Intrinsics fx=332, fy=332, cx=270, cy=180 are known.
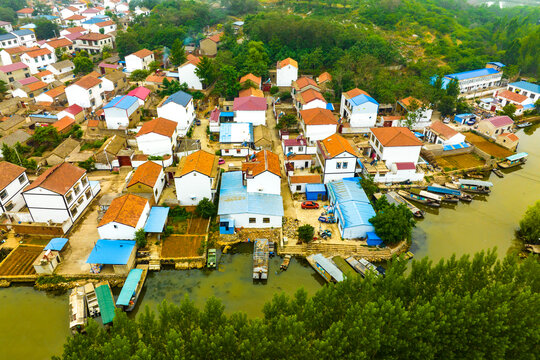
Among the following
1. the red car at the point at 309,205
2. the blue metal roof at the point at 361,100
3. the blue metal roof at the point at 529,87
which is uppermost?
the blue metal roof at the point at 361,100

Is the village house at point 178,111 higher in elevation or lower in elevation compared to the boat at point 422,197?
higher

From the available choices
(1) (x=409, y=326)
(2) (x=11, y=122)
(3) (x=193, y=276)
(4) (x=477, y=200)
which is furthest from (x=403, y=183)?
(2) (x=11, y=122)

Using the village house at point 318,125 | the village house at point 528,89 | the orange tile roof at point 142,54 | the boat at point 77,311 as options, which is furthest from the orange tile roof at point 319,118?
the orange tile roof at point 142,54

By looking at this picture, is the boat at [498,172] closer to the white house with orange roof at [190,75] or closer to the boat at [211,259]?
the boat at [211,259]

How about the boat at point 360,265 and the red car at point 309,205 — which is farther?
the red car at point 309,205

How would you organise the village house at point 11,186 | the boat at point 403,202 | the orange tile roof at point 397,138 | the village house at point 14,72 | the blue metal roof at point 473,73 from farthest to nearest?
the blue metal roof at point 473,73, the village house at point 14,72, the orange tile roof at point 397,138, the boat at point 403,202, the village house at point 11,186

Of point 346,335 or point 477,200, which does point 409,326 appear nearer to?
point 346,335

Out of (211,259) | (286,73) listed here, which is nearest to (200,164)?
(211,259)
